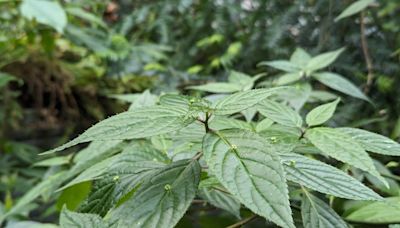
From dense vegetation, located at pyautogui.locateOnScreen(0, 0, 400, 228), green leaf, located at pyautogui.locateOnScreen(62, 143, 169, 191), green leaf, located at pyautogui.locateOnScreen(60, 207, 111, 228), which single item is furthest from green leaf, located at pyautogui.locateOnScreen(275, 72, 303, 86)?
green leaf, located at pyautogui.locateOnScreen(60, 207, 111, 228)

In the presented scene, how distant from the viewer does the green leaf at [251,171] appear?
30 centimetres

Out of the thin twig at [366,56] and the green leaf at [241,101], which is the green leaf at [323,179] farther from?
the thin twig at [366,56]

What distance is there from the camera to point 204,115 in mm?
415

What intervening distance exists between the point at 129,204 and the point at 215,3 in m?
1.32

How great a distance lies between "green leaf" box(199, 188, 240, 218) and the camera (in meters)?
0.49

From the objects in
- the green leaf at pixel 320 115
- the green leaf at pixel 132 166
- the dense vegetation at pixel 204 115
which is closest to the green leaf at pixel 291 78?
the dense vegetation at pixel 204 115

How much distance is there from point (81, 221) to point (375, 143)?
0.94 ft

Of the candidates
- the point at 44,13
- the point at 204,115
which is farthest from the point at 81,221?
the point at 44,13

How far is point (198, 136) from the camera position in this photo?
1.35 ft

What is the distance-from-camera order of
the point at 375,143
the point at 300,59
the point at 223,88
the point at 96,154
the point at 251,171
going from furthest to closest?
the point at 300,59, the point at 223,88, the point at 96,154, the point at 375,143, the point at 251,171

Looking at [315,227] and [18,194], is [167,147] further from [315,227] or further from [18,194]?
[18,194]

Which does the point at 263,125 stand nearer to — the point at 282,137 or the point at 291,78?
the point at 282,137

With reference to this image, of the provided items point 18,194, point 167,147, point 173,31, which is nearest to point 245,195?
point 167,147

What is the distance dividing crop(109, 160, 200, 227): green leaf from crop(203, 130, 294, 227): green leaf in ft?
0.11
